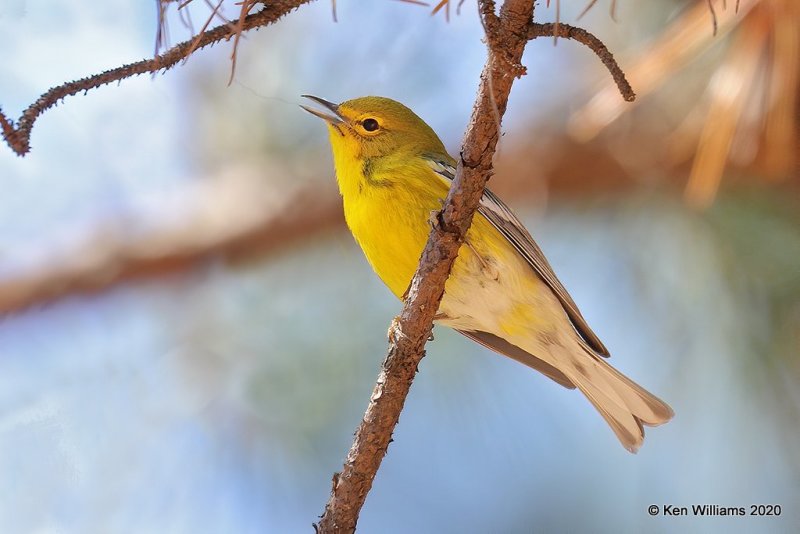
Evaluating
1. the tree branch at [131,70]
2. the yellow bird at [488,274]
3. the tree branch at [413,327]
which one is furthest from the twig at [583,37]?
the yellow bird at [488,274]

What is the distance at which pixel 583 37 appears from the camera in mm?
1316

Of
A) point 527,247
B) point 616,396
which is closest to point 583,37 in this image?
point 527,247

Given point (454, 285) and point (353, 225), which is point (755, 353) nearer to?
point (454, 285)

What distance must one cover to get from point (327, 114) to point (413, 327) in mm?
1138

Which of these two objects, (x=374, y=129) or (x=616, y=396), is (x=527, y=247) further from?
(x=374, y=129)

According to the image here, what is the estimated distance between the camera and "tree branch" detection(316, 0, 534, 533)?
5.01 feet

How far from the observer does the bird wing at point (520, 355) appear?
8.34 ft

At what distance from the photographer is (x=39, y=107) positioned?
1.23m

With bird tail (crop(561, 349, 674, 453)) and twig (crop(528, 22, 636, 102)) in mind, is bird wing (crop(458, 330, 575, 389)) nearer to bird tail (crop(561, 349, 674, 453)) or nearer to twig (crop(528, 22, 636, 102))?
bird tail (crop(561, 349, 674, 453))

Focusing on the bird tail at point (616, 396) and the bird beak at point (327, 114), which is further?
the bird beak at point (327, 114)

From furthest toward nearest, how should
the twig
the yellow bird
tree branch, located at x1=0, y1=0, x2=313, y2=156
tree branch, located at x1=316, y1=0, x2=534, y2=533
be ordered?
the yellow bird
tree branch, located at x1=316, y1=0, x2=534, y2=533
the twig
tree branch, located at x1=0, y1=0, x2=313, y2=156

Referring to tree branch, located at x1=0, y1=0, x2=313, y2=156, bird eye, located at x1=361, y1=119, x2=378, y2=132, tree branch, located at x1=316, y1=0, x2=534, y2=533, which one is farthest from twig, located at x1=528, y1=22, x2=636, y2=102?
bird eye, located at x1=361, y1=119, x2=378, y2=132

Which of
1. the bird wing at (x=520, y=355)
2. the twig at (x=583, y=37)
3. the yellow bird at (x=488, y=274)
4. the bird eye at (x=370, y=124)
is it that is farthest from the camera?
the bird eye at (x=370, y=124)

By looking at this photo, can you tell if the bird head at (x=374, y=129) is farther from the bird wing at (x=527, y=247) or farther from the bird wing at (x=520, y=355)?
the bird wing at (x=520, y=355)
